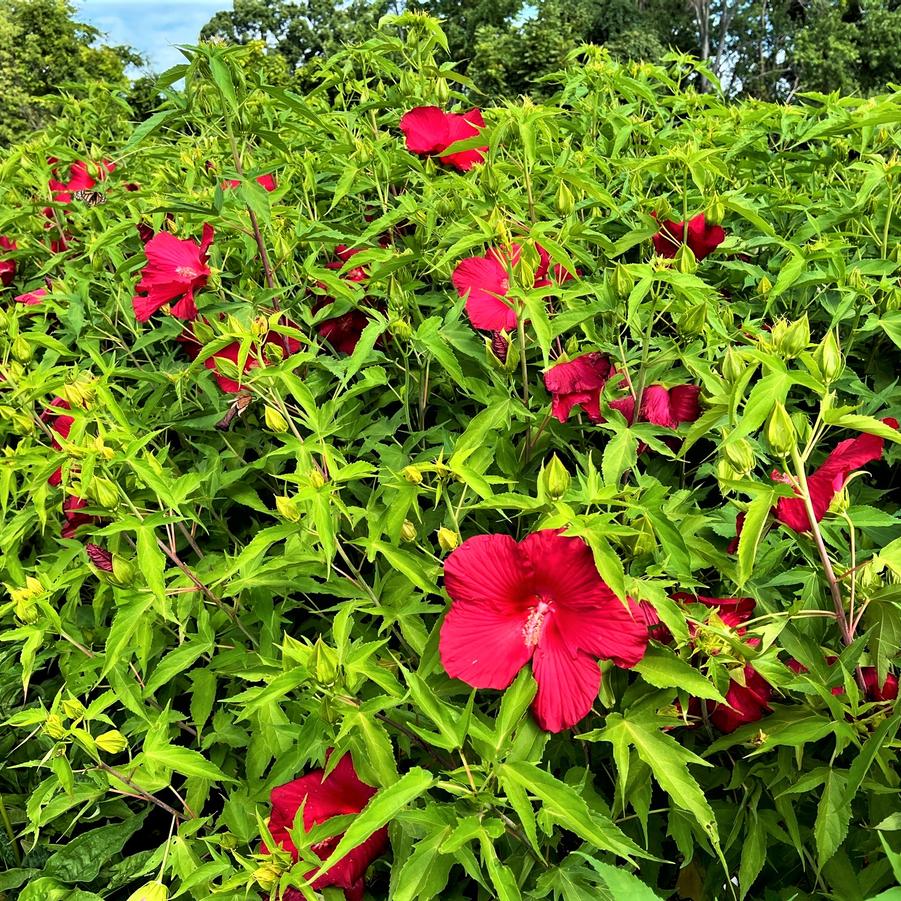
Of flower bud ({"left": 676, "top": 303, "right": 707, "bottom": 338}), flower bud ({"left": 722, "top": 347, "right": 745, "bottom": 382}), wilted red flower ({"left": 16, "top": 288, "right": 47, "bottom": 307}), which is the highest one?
wilted red flower ({"left": 16, "top": 288, "right": 47, "bottom": 307})

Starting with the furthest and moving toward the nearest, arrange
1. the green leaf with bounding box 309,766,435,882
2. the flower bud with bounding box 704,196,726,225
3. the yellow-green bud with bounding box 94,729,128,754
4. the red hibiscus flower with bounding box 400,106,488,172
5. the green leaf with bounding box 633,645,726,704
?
the red hibiscus flower with bounding box 400,106,488,172 < the flower bud with bounding box 704,196,726,225 < the yellow-green bud with bounding box 94,729,128,754 < the green leaf with bounding box 633,645,726,704 < the green leaf with bounding box 309,766,435,882

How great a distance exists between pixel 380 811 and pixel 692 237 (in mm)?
1194

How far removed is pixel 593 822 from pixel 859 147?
1775 mm

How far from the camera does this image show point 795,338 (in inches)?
38.3

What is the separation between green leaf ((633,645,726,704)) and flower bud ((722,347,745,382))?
37cm

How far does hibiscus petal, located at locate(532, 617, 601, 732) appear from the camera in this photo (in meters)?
0.90

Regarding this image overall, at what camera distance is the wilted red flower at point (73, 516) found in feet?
4.61

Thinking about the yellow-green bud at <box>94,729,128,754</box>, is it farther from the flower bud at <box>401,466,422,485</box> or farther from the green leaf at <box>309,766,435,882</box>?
the flower bud at <box>401,466,422,485</box>

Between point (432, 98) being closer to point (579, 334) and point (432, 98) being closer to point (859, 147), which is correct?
point (579, 334)

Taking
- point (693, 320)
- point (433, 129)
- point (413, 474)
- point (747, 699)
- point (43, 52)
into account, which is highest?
point (43, 52)

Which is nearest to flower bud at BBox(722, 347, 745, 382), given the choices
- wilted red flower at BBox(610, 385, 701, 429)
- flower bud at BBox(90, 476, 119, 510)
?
wilted red flower at BBox(610, 385, 701, 429)

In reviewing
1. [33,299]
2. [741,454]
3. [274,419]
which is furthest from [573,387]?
[33,299]

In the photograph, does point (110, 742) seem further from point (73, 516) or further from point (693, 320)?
point (693, 320)

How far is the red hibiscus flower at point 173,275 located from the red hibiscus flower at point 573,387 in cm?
77
